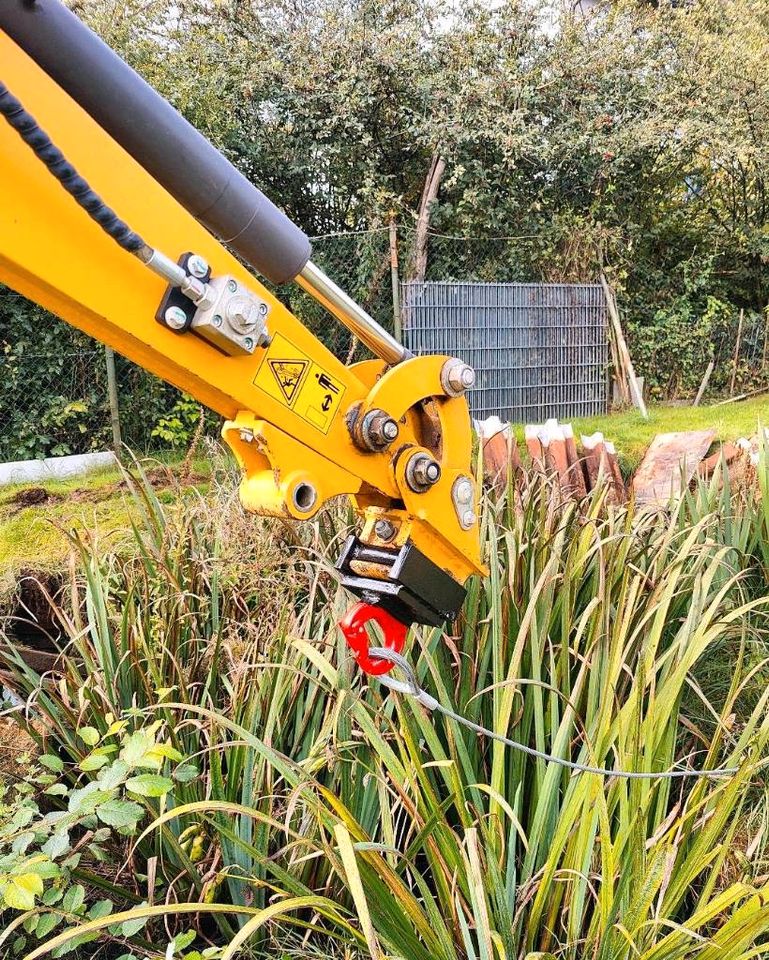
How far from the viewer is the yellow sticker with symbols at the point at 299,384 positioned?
1127 mm

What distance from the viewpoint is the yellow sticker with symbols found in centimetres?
113

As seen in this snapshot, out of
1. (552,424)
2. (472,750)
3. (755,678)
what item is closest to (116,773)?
(472,750)

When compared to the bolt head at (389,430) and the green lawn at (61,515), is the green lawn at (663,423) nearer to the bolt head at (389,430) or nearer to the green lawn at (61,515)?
the green lawn at (61,515)

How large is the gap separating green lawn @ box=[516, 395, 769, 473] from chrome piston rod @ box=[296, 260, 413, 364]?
417cm

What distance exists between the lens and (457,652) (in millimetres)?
1746

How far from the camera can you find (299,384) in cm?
117

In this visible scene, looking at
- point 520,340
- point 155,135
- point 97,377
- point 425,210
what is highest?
point 425,210

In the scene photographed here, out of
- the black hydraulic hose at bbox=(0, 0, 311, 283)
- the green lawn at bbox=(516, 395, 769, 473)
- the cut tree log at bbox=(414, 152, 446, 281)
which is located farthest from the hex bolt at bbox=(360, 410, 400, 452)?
the cut tree log at bbox=(414, 152, 446, 281)

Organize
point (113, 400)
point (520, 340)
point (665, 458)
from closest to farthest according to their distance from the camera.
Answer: point (665, 458)
point (113, 400)
point (520, 340)

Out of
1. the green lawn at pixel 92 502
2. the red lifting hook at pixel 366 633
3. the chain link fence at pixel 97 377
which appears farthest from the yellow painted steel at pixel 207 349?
the chain link fence at pixel 97 377

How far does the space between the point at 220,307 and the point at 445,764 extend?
0.88m

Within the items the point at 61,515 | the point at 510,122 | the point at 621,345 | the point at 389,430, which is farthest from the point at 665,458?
the point at 510,122

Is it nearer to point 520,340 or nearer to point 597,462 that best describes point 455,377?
point 597,462

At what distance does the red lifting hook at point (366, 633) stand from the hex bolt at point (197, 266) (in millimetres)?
656
